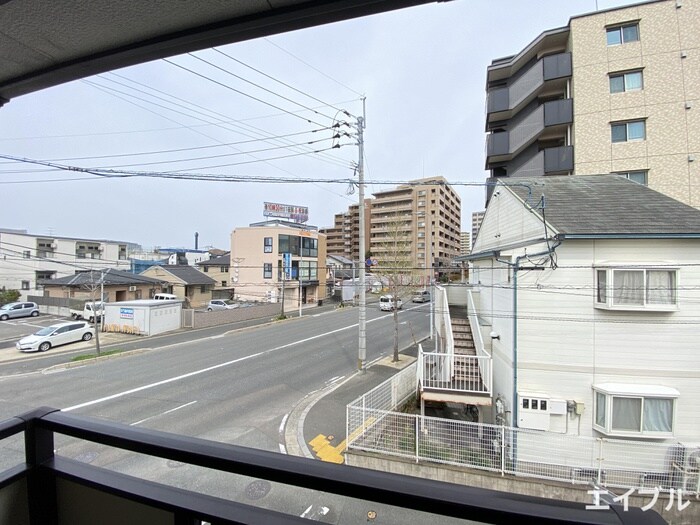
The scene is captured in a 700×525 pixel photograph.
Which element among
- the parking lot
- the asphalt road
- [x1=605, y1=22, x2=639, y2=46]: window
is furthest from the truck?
[x1=605, y1=22, x2=639, y2=46]: window

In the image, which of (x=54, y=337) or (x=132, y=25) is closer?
(x=132, y=25)

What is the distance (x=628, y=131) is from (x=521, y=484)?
32.3 feet

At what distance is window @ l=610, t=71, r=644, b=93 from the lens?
336 inches

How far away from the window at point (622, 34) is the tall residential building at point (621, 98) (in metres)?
→ 0.02

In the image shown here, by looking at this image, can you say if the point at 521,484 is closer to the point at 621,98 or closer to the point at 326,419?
the point at 326,419

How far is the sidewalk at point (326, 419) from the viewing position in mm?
4766

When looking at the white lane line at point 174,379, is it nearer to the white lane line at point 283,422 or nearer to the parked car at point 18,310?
the white lane line at point 283,422

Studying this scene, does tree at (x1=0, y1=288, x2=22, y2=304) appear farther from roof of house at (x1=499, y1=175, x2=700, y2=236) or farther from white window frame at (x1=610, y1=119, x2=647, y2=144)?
white window frame at (x1=610, y1=119, x2=647, y2=144)

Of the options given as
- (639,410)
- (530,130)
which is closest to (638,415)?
(639,410)

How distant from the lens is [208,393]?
22.8 ft

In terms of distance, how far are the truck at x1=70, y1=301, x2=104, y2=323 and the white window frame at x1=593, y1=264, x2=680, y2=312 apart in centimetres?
1816

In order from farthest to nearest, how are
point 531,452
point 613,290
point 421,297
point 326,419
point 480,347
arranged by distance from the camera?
point 421,297 → point 480,347 → point 326,419 → point 531,452 → point 613,290

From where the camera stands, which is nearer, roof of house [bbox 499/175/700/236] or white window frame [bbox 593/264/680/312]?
white window frame [bbox 593/264/680/312]

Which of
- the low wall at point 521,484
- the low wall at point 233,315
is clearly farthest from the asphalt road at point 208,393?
the low wall at point 233,315
